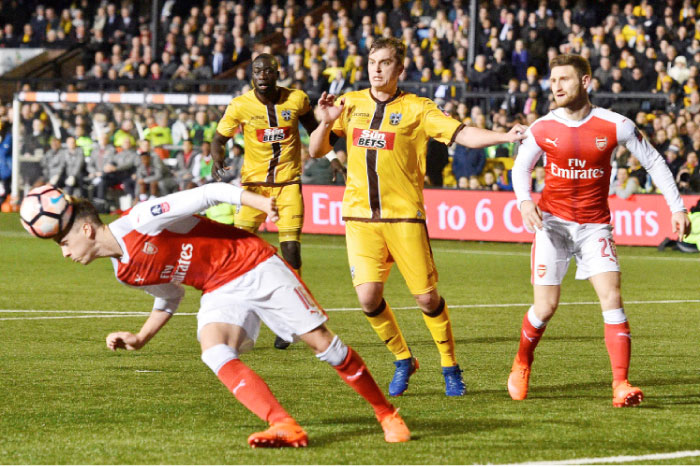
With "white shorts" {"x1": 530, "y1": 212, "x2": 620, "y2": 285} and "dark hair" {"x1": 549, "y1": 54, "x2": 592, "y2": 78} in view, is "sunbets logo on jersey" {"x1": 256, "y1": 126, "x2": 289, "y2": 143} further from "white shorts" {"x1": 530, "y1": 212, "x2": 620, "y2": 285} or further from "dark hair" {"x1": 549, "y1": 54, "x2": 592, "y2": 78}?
"dark hair" {"x1": 549, "y1": 54, "x2": 592, "y2": 78}

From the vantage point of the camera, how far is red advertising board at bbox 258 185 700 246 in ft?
67.4

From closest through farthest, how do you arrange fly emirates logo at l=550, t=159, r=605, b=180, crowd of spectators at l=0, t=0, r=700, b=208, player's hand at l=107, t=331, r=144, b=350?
player's hand at l=107, t=331, r=144, b=350
fly emirates logo at l=550, t=159, r=605, b=180
crowd of spectators at l=0, t=0, r=700, b=208

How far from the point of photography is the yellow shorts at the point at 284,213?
1070 centimetres

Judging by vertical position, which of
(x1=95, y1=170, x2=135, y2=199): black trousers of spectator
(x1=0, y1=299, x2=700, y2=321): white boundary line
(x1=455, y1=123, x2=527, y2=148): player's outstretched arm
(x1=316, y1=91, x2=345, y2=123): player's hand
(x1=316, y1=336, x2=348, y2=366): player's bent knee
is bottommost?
(x1=95, y1=170, x2=135, y2=199): black trousers of spectator

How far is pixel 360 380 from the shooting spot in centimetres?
631

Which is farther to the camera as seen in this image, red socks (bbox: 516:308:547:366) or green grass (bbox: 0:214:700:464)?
red socks (bbox: 516:308:547:366)

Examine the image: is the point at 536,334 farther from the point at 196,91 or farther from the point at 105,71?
the point at 105,71

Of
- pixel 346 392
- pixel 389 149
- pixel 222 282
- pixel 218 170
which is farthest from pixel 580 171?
pixel 218 170

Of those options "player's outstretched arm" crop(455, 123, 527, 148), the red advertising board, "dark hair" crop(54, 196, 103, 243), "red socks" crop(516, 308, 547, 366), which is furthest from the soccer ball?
the red advertising board

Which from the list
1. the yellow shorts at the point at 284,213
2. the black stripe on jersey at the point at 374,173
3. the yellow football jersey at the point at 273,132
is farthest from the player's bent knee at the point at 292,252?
the black stripe on jersey at the point at 374,173

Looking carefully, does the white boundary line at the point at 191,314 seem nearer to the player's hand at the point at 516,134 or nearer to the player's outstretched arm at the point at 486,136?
the player's outstretched arm at the point at 486,136

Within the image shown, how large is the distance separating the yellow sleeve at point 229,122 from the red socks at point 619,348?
4.41m

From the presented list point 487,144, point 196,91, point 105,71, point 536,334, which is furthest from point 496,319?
point 105,71

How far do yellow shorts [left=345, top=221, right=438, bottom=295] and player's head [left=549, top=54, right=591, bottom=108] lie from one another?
122 cm
